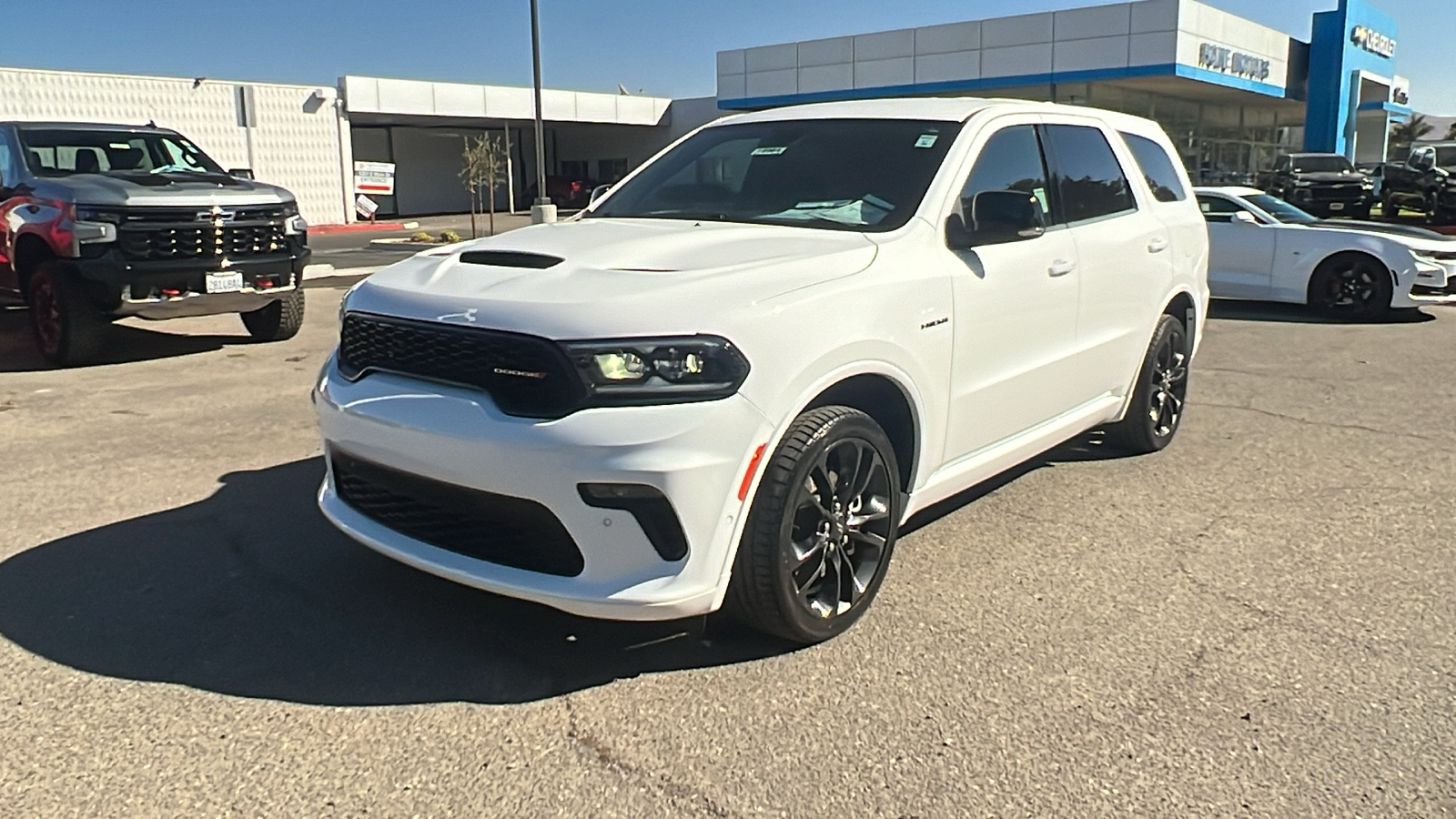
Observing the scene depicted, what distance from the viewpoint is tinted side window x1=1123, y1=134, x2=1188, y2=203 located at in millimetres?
5863

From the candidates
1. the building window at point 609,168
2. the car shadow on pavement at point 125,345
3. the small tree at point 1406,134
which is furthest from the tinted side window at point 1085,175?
the small tree at point 1406,134

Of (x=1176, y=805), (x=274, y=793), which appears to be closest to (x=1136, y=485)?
(x=1176, y=805)

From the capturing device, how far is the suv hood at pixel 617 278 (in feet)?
10.3

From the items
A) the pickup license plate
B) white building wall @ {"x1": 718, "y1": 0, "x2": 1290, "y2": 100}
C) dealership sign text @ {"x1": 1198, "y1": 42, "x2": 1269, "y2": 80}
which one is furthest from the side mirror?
dealership sign text @ {"x1": 1198, "y1": 42, "x2": 1269, "y2": 80}

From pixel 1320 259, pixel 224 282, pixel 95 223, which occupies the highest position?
pixel 95 223

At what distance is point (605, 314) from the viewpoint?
3107mm

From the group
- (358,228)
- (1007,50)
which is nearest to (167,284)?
(358,228)

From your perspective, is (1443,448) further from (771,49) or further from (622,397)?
(771,49)

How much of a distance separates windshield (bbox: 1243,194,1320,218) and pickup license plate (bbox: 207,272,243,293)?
10.1 metres

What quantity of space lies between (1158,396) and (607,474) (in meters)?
3.92

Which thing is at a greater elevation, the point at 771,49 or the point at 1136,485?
the point at 771,49

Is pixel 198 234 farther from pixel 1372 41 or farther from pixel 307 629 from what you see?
pixel 1372 41

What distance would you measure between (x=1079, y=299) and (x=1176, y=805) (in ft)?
8.62

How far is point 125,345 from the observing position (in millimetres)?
9695
